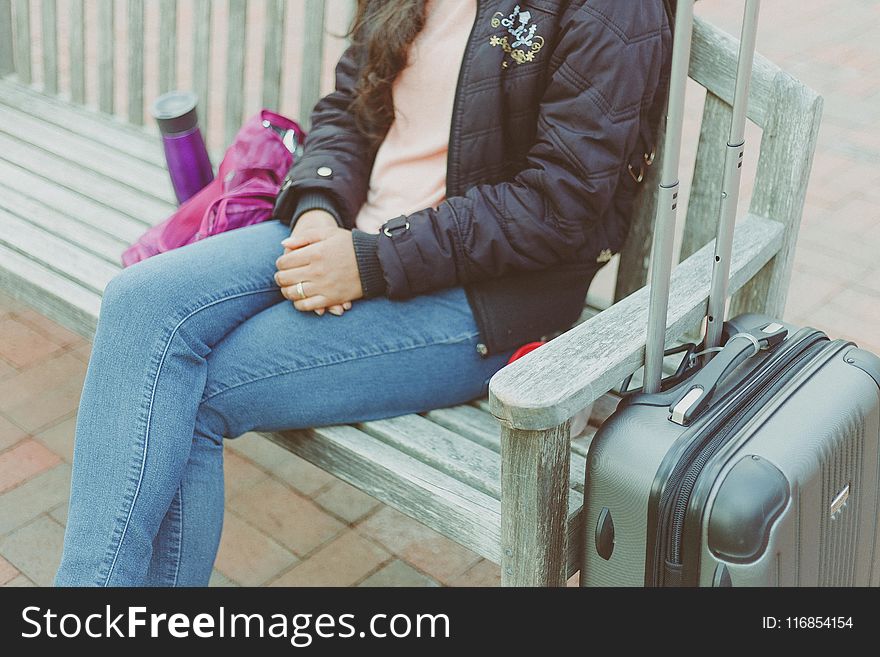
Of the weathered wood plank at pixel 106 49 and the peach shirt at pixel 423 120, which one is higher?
the peach shirt at pixel 423 120

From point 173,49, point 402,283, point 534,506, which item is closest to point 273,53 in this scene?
point 173,49

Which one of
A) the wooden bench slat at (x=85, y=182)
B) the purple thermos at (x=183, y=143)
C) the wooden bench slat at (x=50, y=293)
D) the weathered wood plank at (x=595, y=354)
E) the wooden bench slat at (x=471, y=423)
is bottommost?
the wooden bench slat at (x=50, y=293)

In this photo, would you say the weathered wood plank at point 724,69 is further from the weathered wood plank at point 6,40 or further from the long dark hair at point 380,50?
the weathered wood plank at point 6,40

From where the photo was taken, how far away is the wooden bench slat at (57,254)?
A: 2.36m

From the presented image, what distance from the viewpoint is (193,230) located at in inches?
91.5

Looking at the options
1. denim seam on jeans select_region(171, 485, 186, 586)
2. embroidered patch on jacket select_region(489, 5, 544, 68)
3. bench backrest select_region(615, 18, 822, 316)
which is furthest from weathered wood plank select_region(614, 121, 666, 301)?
denim seam on jeans select_region(171, 485, 186, 586)

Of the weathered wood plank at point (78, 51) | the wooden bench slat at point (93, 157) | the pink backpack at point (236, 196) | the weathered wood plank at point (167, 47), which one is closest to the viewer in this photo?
the pink backpack at point (236, 196)

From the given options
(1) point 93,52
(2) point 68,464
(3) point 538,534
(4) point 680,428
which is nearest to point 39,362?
(2) point 68,464

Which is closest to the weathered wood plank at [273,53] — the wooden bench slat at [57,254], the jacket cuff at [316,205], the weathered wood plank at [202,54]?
the weathered wood plank at [202,54]

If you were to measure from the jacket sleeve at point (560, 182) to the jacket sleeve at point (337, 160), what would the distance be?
18 cm

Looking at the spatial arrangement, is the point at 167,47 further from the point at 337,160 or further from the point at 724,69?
the point at 724,69

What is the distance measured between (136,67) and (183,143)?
716 mm

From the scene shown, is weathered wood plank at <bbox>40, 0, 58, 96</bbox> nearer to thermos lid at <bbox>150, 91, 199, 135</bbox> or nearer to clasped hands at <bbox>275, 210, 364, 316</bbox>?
thermos lid at <bbox>150, 91, 199, 135</bbox>

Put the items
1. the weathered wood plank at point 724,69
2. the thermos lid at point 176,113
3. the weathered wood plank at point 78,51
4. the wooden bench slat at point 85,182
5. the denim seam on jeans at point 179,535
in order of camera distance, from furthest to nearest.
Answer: the weathered wood plank at point 78,51 → the wooden bench slat at point 85,182 → the thermos lid at point 176,113 → the weathered wood plank at point 724,69 → the denim seam on jeans at point 179,535
